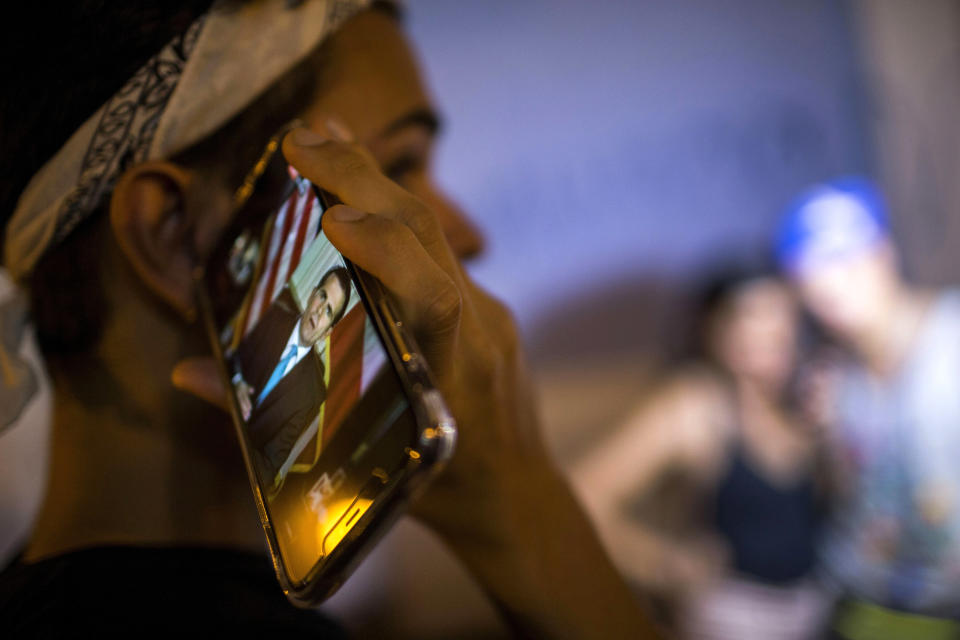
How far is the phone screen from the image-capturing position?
12.6 inches

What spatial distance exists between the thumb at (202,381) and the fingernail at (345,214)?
0.73 ft

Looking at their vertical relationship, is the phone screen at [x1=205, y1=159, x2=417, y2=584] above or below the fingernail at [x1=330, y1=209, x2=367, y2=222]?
below

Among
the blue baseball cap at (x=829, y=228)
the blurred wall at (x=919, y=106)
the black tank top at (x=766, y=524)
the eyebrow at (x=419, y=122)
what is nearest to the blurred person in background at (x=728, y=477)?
the black tank top at (x=766, y=524)

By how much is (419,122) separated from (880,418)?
136 centimetres

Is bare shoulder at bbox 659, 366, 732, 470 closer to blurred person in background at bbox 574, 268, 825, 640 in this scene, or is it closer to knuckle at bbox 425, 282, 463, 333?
blurred person in background at bbox 574, 268, 825, 640

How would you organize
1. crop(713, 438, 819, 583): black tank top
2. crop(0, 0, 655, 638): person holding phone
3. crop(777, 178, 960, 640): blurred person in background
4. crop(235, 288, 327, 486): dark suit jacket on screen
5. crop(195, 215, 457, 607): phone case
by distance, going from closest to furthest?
crop(195, 215, 457, 607): phone case < crop(235, 288, 327, 486): dark suit jacket on screen < crop(0, 0, 655, 638): person holding phone < crop(777, 178, 960, 640): blurred person in background < crop(713, 438, 819, 583): black tank top

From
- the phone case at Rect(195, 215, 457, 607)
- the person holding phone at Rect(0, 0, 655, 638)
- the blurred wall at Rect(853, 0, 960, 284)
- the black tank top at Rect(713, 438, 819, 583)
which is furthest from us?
the blurred wall at Rect(853, 0, 960, 284)

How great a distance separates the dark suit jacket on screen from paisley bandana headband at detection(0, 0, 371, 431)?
7.5 inches

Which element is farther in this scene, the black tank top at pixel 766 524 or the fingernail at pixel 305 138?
the black tank top at pixel 766 524

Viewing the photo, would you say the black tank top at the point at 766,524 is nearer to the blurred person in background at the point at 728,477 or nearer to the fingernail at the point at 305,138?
the blurred person in background at the point at 728,477

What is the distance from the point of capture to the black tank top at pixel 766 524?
1594 mm

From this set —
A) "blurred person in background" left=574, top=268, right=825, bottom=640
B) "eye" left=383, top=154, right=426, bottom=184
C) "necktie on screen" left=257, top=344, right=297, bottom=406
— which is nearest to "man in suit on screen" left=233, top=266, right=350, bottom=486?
"necktie on screen" left=257, top=344, right=297, bottom=406

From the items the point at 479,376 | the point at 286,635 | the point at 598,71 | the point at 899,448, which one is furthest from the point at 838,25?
the point at 286,635

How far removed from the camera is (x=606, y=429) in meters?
1.86
